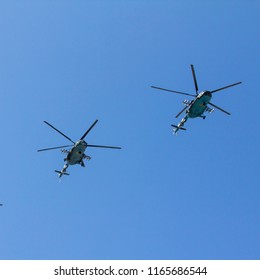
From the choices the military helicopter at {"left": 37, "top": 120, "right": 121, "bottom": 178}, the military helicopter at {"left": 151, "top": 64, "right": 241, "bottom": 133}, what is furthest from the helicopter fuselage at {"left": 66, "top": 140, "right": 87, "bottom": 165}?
the military helicopter at {"left": 151, "top": 64, "right": 241, "bottom": 133}

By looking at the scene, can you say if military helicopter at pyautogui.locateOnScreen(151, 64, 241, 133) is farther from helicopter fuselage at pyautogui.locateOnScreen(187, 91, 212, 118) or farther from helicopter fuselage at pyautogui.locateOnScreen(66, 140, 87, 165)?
helicopter fuselage at pyautogui.locateOnScreen(66, 140, 87, 165)

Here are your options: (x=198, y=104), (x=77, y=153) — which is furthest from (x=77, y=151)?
(x=198, y=104)

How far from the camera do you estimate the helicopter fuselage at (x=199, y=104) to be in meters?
57.8

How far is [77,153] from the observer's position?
58.1 metres

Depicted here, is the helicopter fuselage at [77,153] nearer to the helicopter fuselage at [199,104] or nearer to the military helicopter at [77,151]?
the military helicopter at [77,151]

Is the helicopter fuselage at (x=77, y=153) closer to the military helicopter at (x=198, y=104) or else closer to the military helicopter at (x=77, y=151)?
the military helicopter at (x=77, y=151)

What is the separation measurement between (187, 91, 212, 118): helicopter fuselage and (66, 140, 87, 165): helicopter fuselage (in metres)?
16.3

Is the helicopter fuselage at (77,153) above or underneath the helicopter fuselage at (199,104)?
underneath

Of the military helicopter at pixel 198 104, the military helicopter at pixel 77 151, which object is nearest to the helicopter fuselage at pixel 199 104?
the military helicopter at pixel 198 104

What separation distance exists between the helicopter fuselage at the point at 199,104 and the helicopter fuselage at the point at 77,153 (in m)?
16.3

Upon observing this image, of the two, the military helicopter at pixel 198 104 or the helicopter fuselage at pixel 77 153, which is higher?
the military helicopter at pixel 198 104

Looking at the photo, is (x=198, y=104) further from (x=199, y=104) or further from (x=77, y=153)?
(x=77, y=153)
